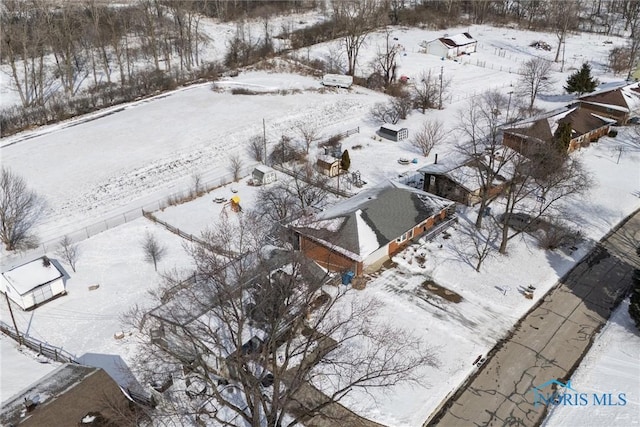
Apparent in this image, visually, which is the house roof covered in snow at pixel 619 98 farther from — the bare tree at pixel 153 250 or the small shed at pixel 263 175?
the bare tree at pixel 153 250

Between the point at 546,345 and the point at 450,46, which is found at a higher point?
the point at 450,46

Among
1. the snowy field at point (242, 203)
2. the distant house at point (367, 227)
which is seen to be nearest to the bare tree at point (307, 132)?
the snowy field at point (242, 203)

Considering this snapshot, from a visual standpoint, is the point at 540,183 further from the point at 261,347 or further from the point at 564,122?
the point at 261,347

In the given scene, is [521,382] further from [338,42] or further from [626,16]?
[626,16]

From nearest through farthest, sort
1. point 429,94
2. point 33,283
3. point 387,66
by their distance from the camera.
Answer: point 33,283 < point 429,94 < point 387,66

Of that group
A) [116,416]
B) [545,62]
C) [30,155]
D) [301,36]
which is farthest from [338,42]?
[116,416]

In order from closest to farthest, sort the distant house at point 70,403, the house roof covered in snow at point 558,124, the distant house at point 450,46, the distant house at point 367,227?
the distant house at point 70,403 → the distant house at point 367,227 → the house roof covered in snow at point 558,124 → the distant house at point 450,46

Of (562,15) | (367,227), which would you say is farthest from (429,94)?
(562,15)
